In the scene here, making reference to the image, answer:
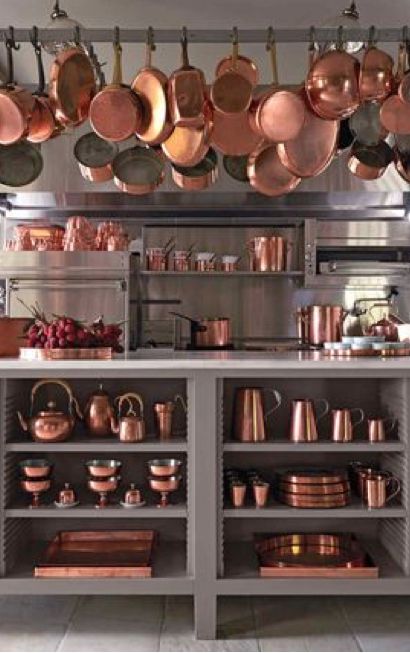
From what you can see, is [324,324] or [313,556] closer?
[313,556]

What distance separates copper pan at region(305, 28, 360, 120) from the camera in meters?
2.54

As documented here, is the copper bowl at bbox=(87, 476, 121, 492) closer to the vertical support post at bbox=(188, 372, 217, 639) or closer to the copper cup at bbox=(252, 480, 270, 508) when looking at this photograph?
the vertical support post at bbox=(188, 372, 217, 639)

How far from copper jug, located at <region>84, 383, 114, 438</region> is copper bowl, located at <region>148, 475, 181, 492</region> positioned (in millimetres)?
291

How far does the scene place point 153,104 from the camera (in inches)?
105

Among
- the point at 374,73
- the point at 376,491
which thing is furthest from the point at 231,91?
the point at 376,491

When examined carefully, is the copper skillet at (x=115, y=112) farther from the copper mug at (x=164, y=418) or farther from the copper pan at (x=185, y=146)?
the copper mug at (x=164, y=418)

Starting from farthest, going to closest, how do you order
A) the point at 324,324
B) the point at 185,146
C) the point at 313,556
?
the point at 324,324 < the point at 185,146 < the point at 313,556

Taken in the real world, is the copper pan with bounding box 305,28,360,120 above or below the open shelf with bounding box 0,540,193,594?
above

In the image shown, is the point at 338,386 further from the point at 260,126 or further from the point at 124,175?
the point at 124,175

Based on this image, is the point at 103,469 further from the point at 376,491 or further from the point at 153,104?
the point at 153,104

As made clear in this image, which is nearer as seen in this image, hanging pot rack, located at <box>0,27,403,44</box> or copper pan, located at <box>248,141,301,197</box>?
hanging pot rack, located at <box>0,27,403,44</box>

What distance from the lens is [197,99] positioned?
2.59m

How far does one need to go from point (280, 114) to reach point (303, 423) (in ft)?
4.01

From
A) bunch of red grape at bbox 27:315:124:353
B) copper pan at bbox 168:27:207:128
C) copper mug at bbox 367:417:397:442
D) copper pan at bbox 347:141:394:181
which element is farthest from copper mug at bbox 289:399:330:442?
copper pan at bbox 168:27:207:128
